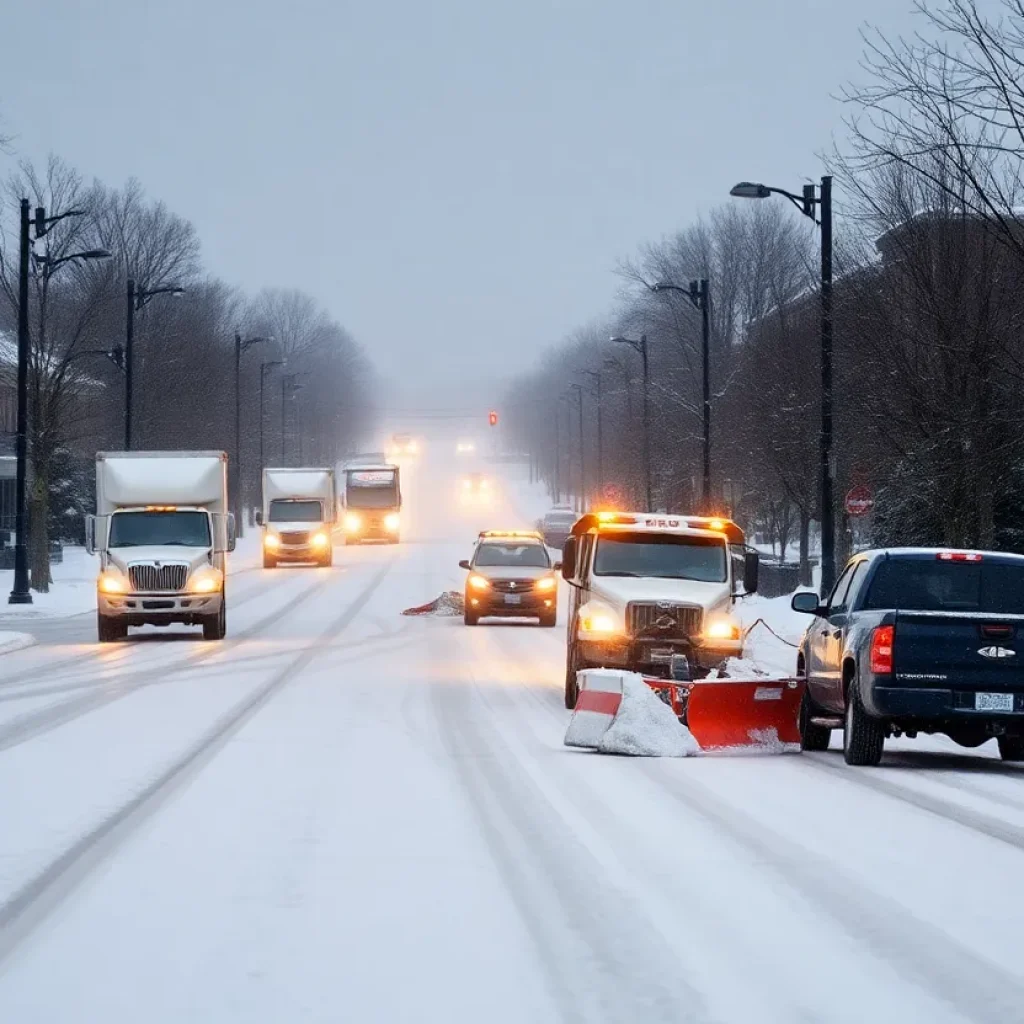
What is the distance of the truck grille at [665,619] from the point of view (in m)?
22.5

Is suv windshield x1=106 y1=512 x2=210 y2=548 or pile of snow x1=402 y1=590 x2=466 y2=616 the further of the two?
pile of snow x1=402 y1=590 x2=466 y2=616

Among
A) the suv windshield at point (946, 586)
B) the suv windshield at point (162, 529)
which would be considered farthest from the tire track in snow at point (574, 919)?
the suv windshield at point (162, 529)

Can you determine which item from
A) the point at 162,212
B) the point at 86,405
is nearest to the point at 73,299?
the point at 86,405

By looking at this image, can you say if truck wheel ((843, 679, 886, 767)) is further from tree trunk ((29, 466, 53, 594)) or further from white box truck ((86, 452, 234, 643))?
tree trunk ((29, 466, 53, 594))

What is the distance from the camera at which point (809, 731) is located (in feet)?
61.9

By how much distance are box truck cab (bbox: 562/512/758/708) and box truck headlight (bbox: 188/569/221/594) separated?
11.9 meters

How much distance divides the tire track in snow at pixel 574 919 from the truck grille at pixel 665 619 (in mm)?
7139

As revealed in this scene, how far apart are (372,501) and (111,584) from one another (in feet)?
183

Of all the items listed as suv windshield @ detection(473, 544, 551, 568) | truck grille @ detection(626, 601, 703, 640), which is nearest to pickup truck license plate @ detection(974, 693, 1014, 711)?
truck grille @ detection(626, 601, 703, 640)

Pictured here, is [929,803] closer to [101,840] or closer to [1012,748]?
[1012,748]

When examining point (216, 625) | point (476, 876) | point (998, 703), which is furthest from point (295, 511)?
point (476, 876)

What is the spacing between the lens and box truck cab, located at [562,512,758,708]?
2255 centimetres

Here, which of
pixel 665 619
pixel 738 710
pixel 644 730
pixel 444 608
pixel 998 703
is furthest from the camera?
pixel 444 608

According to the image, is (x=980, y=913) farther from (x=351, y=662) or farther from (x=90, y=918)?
(x=351, y=662)
